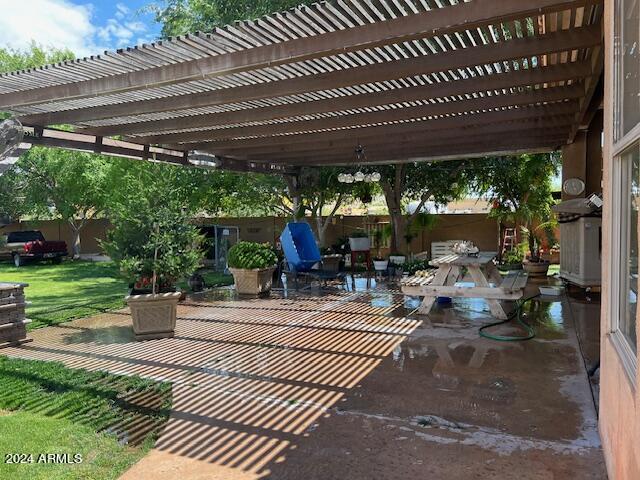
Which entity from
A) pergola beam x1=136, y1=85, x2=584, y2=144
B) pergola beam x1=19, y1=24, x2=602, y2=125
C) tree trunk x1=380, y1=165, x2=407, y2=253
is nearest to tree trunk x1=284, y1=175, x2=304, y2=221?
tree trunk x1=380, y1=165, x2=407, y2=253

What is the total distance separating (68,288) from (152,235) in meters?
5.72

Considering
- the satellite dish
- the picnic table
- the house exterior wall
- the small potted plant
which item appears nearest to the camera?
the house exterior wall

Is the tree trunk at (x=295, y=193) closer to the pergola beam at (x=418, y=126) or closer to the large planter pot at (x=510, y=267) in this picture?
the pergola beam at (x=418, y=126)

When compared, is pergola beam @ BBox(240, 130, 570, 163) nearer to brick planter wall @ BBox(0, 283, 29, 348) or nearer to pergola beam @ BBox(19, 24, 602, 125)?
pergola beam @ BBox(19, 24, 602, 125)

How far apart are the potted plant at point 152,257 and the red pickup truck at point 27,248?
12.1m

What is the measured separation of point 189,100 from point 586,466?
5.03m

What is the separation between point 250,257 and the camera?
8312 mm

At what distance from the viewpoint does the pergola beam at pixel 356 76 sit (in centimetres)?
385

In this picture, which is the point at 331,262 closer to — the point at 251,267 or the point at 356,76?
the point at 251,267

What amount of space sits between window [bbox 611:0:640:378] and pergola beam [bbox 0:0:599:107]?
1.01 m

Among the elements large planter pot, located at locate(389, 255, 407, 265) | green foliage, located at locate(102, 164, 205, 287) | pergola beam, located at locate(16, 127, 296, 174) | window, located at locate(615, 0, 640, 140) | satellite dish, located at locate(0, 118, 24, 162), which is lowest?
large planter pot, located at locate(389, 255, 407, 265)

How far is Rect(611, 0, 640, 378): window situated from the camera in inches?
73.6

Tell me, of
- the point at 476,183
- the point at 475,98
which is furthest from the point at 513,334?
the point at 476,183

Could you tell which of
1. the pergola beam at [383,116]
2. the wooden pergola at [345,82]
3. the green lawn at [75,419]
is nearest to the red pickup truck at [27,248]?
the wooden pergola at [345,82]
